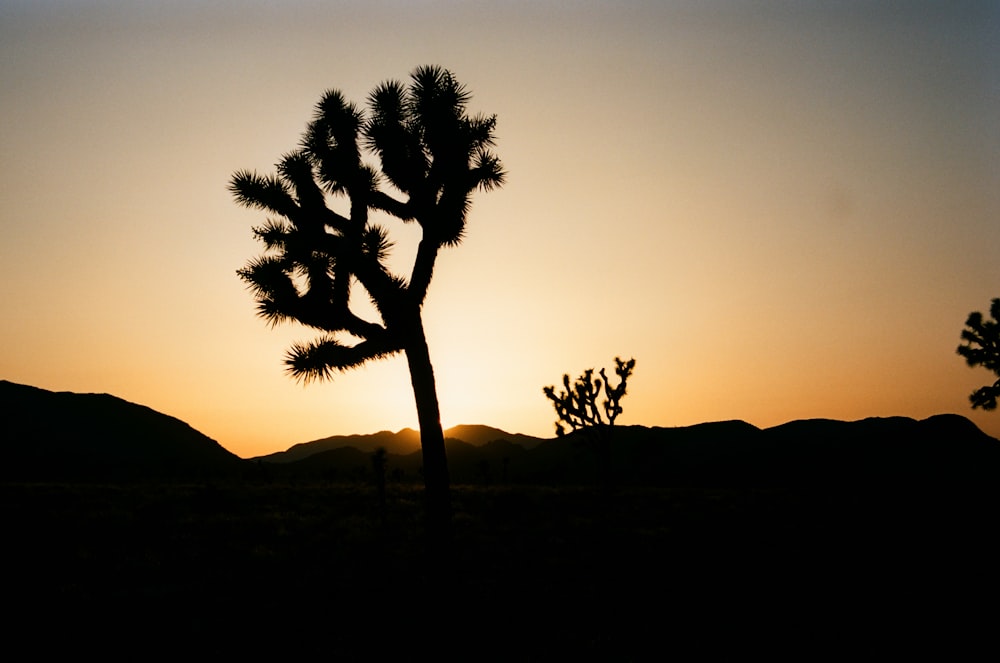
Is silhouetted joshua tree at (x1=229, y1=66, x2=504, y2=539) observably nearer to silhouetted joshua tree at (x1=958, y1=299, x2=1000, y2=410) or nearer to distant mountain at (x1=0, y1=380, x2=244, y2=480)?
silhouetted joshua tree at (x1=958, y1=299, x2=1000, y2=410)

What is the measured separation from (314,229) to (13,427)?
87485 mm

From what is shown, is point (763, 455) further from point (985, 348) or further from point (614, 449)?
point (985, 348)

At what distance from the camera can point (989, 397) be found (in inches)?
910

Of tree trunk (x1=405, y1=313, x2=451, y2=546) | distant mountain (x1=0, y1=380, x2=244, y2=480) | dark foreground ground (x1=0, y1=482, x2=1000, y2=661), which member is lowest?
dark foreground ground (x1=0, y1=482, x2=1000, y2=661)

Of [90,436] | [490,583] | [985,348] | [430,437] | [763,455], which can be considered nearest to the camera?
[490,583]

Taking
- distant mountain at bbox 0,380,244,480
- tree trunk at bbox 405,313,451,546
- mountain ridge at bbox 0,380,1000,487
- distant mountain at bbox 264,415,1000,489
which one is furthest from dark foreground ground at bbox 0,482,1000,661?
distant mountain at bbox 0,380,244,480

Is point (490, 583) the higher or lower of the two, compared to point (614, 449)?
lower

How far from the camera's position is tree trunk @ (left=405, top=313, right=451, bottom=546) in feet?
36.4

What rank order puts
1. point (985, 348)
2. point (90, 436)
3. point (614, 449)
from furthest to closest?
point (614, 449)
point (90, 436)
point (985, 348)

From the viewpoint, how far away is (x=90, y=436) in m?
83.7

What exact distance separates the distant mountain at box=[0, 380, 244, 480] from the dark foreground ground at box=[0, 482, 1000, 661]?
5397 cm

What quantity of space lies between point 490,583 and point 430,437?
8.86ft

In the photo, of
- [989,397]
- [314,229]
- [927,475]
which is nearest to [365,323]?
[314,229]

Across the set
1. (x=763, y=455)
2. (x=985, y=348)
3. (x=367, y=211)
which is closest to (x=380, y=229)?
(x=367, y=211)
